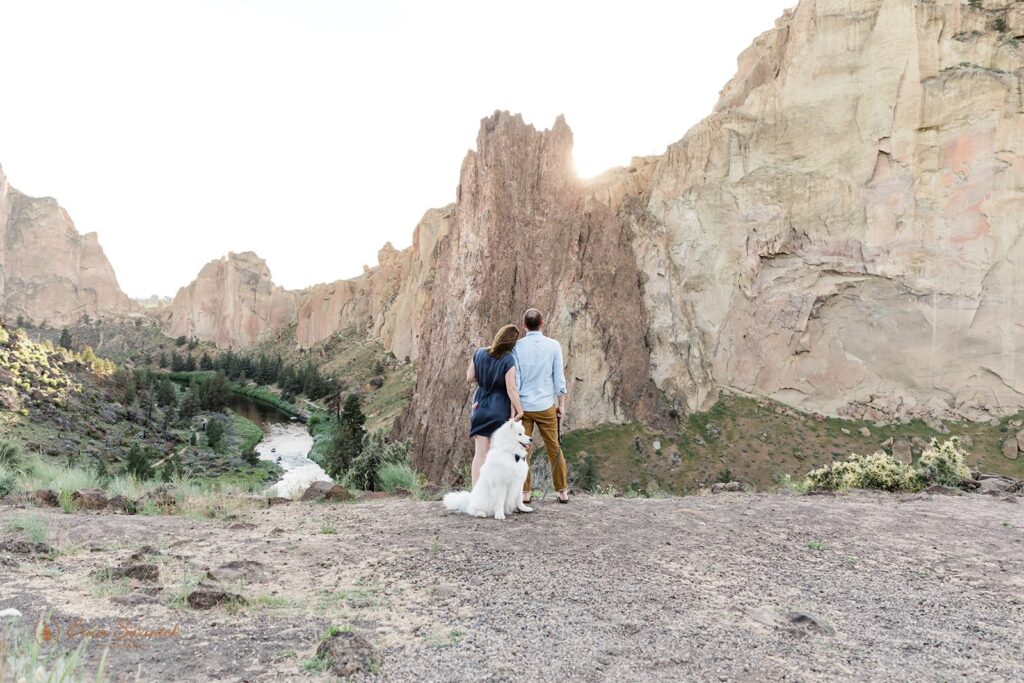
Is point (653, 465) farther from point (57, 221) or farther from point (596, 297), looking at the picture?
point (57, 221)

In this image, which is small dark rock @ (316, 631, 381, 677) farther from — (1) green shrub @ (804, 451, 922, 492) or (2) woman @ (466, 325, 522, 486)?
(1) green shrub @ (804, 451, 922, 492)

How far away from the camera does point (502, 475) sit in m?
6.85

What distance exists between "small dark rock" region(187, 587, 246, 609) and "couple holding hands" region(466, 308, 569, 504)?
10.2ft

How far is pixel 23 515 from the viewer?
6941 millimetres

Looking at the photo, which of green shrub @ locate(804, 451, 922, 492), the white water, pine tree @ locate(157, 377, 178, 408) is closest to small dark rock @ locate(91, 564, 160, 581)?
green shrub @ locate(804, 451, 922, 492)

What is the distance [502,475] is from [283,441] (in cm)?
6102

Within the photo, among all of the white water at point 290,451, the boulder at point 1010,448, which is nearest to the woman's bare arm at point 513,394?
the white water at point 290,451

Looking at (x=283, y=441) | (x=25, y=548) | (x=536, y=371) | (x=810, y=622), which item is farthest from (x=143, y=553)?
(x=283, y=441)

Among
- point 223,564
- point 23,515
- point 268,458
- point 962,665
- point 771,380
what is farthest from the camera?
point 268,458

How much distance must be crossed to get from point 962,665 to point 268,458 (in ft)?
182

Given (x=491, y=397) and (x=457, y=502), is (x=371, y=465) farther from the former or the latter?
(x=491, y=397)

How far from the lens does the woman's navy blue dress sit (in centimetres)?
714

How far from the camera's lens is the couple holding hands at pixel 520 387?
7.17m

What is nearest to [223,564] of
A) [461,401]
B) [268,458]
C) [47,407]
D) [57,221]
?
[461,401]
